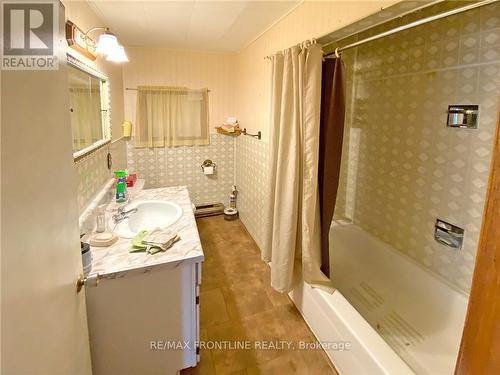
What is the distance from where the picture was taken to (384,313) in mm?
1863

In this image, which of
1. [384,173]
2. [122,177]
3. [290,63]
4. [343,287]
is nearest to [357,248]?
[343,287]

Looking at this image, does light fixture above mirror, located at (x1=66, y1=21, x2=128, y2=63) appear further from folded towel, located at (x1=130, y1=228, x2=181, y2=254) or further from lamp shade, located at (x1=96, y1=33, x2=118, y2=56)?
folded towel, located at (x1=130, y1=228, x2=181, y2=254)

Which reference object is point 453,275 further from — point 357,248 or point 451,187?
point 357,248

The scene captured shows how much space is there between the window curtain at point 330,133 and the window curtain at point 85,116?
53.8 inches

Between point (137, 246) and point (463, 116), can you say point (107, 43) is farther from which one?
point (463, 116)

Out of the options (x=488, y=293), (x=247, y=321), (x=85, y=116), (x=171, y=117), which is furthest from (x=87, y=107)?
(x=488, y=293)

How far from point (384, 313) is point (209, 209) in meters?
2.40

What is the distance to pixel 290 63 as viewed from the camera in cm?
167

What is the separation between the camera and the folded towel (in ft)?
4.28

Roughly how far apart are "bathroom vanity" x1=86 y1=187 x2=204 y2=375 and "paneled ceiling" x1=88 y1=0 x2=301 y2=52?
1.59 m

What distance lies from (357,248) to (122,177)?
202 cm

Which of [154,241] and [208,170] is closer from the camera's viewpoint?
[154,241]

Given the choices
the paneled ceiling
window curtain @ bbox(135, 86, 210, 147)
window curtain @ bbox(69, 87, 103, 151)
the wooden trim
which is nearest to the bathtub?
the wooden trim

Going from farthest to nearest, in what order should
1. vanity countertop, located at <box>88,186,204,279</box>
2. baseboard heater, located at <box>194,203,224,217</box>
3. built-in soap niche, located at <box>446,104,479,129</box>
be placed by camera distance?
baseboard heater, located at <box>194,203,224,217</box> → built-in soap niche, located at <box>446,104,479,129</box> → vanity countertop, located at <box>88,186,204,279</box>
